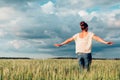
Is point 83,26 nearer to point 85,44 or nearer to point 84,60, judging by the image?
point 85,44

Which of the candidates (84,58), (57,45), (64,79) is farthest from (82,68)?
(64,79)

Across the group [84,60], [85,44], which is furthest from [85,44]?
[84,60]

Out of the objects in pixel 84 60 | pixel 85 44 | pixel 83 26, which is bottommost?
pixel 84 60

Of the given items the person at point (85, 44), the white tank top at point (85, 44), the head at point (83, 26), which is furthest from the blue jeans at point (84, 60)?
the head at point (83, 26)

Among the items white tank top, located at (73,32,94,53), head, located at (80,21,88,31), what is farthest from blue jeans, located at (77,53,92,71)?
head, located at (80,21,88,31)

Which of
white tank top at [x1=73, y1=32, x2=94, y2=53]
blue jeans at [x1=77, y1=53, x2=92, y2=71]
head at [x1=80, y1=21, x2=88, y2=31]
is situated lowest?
blue jeans at [x1=77, y1=53, x2=92, y2=71]

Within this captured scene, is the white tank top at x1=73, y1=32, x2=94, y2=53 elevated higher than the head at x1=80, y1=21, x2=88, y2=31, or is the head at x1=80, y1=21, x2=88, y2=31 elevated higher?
the head at x1=80, y1=21, x2=88, y2=31

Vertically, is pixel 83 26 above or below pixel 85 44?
above

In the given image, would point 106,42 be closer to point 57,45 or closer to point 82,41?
point 82,41

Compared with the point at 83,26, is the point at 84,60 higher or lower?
lower

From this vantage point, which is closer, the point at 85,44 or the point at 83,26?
the point at 83,26

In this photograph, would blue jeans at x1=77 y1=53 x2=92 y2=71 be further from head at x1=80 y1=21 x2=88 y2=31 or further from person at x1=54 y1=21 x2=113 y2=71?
head at x1=80 y1=21 x2=88 y2=31

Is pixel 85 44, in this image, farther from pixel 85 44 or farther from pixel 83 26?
pixel 83 26

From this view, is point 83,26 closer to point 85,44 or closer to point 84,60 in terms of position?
point 85,44
